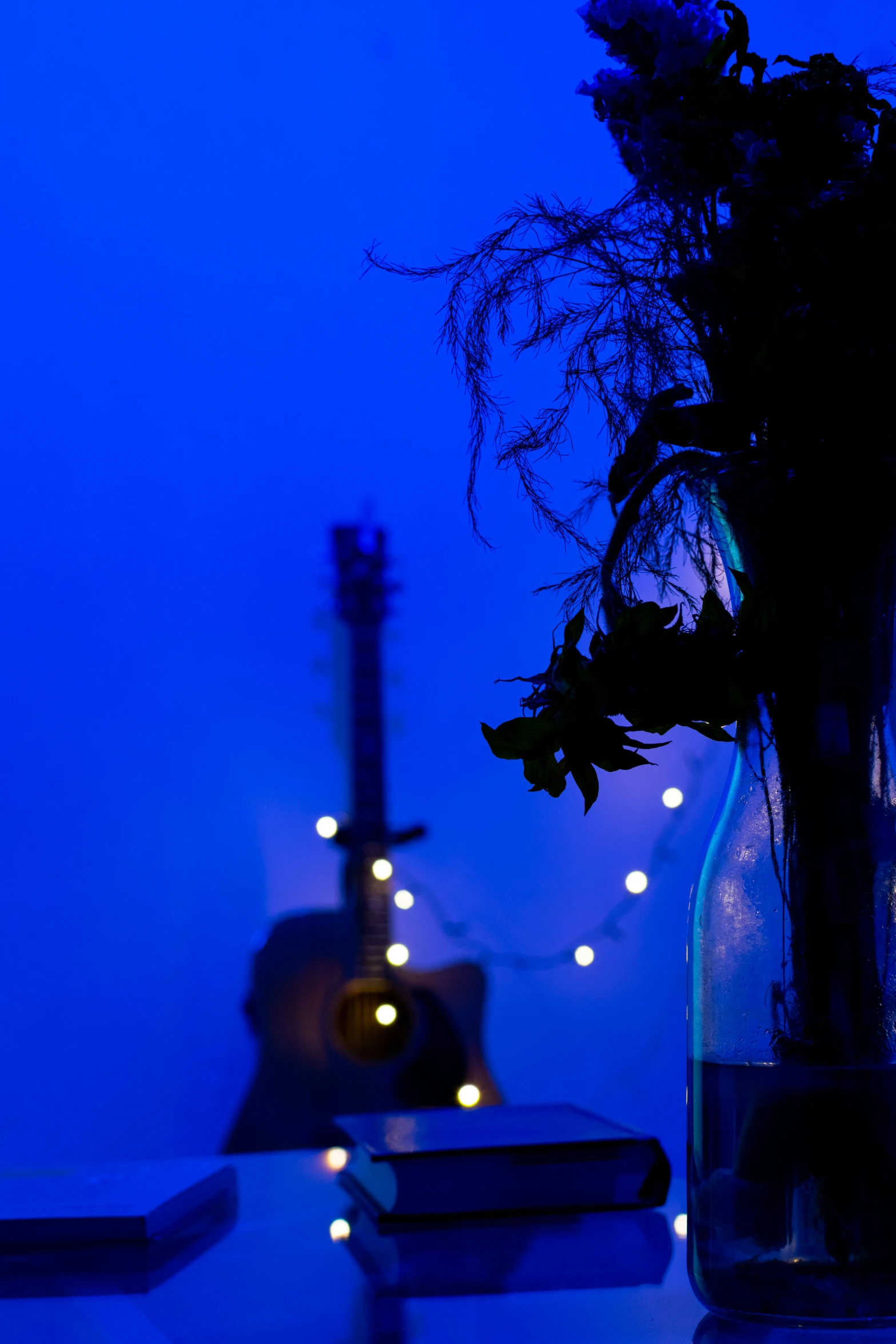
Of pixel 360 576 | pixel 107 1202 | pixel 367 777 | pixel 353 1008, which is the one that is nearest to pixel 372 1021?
pixel 353 1008

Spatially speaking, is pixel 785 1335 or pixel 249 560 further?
pixel 249 560

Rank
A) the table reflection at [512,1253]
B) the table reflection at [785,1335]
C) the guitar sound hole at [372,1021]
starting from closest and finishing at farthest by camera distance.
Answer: the table reflection at [785,1335] < the table reflection at [512,1253] < the guitar sound hole at [372,1021]

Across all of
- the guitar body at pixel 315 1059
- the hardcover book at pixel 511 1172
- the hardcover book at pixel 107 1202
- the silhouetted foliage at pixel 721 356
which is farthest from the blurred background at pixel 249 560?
the silhouetted foliage at pixel 721 356

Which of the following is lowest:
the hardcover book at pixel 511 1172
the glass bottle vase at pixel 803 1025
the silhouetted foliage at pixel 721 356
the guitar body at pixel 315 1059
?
the guitar body at pixel 315 1059

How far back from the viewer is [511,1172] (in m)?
0.67

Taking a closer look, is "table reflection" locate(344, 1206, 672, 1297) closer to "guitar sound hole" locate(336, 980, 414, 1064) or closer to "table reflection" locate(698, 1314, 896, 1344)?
"table reflection" locate(698, 1314, 896, 1344)

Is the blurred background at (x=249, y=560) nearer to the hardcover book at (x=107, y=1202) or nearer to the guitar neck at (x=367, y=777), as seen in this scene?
the guitar neck at (x=367, y=777)

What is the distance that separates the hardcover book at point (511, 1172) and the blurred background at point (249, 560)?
0.78 metres

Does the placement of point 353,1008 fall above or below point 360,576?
below

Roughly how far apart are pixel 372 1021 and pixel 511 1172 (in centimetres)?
78

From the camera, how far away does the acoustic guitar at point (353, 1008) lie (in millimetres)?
1427

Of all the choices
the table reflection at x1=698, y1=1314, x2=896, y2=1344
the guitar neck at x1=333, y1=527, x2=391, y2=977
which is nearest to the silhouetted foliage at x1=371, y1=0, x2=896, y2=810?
the table reflection at x1=698, y1=1314, x2=896, y2=1344

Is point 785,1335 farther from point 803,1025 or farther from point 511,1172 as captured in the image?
point 511,1172

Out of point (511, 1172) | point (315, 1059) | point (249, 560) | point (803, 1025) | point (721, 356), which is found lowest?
point (315, 1059)
